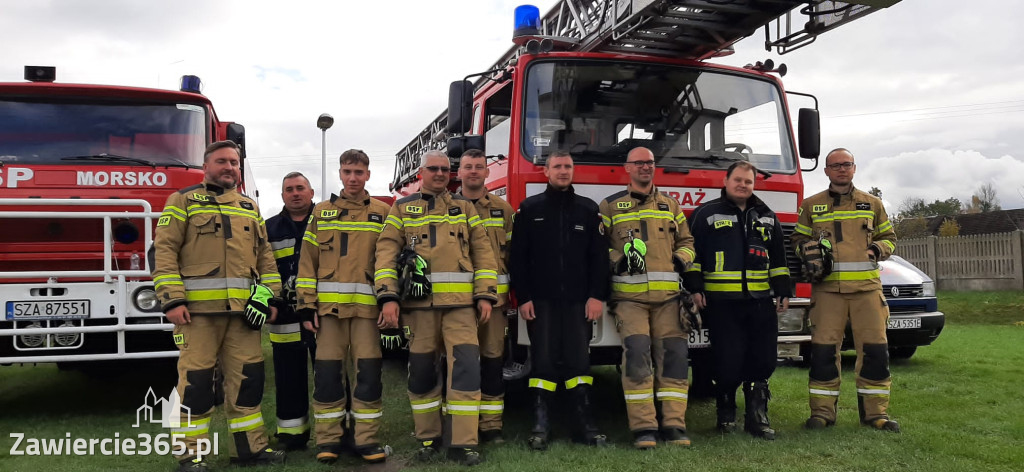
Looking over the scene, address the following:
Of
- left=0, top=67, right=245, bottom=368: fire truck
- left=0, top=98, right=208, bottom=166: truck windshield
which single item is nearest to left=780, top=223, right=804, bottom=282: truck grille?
left=0, top=67, right=245, bottom=368: fire truck

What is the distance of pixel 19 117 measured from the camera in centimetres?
560

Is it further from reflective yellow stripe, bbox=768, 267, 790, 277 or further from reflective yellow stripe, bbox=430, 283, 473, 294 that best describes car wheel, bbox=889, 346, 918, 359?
reflective yellow stripe, bbox=430, 283, 473, 294

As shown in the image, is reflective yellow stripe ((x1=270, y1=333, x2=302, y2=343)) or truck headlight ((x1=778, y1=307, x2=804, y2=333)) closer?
reflective yellow stripe ((x1=270, y1=333, x2=302, y2=343))

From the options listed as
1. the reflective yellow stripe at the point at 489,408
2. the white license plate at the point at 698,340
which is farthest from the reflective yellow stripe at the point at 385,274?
the white license plate at the point at 698,340

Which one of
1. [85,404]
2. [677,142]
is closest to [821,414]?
[677,142]

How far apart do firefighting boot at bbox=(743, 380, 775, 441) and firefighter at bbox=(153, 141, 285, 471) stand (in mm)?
3024

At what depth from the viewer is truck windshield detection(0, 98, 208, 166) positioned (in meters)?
5.53

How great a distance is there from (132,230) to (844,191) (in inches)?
206

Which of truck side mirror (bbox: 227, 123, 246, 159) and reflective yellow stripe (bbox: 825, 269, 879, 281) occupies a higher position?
truck side mirror (bbox: 227, 123, 246, 159)

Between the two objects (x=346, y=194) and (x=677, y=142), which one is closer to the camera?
(x=346, y=194)

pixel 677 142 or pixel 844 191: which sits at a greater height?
pixel 677 142

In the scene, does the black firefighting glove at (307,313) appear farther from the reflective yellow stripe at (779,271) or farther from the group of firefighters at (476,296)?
the reflective yellow stripe at (779,271)

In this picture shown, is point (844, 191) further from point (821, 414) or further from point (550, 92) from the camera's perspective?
point (550, 92)

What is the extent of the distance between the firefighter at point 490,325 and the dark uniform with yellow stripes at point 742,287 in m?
1.28
